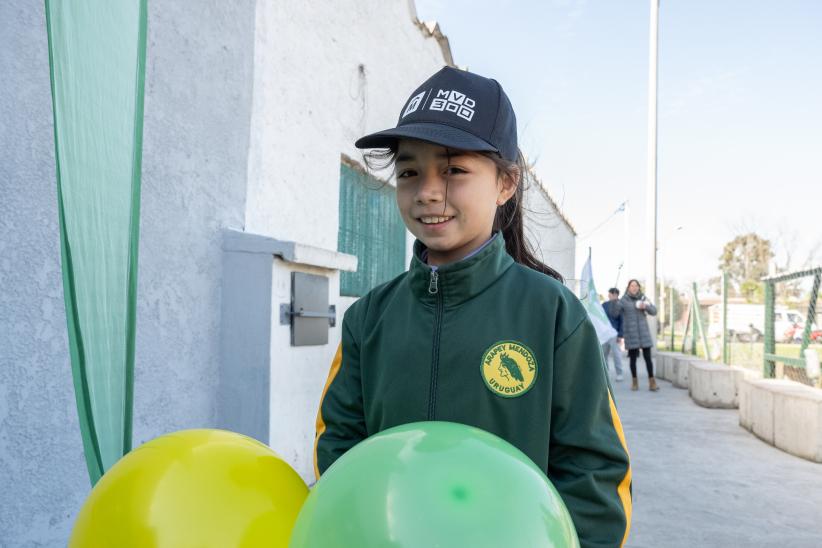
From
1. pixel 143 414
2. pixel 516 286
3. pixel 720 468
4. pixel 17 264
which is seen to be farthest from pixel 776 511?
pixel 17 264

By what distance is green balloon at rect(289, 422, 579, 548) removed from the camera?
0.87m

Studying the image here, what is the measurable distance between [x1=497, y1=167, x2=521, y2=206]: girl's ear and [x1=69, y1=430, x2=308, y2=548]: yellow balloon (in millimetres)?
918

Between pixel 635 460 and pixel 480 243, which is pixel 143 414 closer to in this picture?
pixel 480 243

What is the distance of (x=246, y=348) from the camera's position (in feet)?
11.3

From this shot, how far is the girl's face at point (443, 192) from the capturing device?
4.94 ft

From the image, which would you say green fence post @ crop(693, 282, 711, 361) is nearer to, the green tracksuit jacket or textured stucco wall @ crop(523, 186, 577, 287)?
textured stucco wall @ crop(523, 186, 577, 287)

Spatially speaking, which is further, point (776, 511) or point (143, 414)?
point (776, 511)

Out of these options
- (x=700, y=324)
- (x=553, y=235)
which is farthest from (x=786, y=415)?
(x=553, y=235)

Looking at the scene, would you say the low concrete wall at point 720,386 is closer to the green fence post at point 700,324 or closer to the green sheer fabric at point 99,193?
the green fence post at point 700,324

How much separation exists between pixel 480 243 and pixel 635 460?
458cm

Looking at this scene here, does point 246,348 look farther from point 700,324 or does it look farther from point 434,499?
point 700,324

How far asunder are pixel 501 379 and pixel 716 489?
4.08m

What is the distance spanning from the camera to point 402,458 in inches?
37.5

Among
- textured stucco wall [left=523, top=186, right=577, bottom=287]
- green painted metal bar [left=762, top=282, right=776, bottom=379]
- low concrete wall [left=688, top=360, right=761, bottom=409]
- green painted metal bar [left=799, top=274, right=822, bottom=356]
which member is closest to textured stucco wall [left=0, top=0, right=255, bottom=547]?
green painted metal bar [left=799, top=274, right=822, bottom=356]
